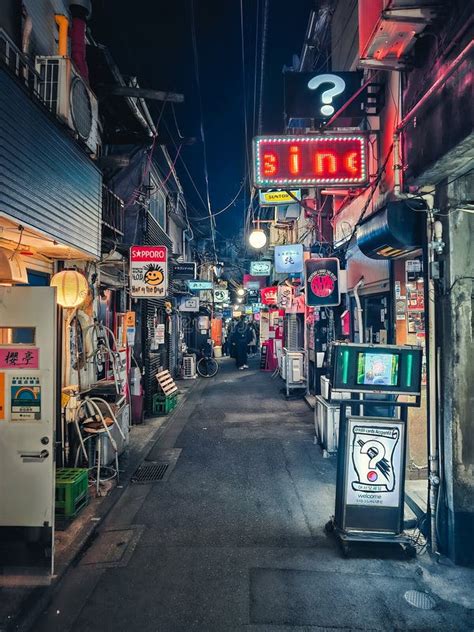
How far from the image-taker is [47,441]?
450 cm

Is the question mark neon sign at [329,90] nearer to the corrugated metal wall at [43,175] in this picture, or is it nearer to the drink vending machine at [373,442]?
the corrugated metal wall at [43,175]

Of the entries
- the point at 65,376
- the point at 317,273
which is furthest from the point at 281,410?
the point at 65,376

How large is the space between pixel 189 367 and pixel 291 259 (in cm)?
892

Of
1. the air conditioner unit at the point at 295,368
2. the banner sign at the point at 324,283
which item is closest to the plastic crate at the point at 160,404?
the air conditioner unit at the point at 295,368

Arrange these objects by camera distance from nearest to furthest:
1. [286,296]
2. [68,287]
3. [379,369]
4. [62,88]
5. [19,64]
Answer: [379,369]
[19,64]
[62,88]
[68,287]
[286,296]

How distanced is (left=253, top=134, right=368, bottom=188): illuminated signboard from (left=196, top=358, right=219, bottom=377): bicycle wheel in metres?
14.8

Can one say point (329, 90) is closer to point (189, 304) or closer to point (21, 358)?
point (21, 358)

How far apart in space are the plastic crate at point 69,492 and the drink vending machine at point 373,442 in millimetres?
3901

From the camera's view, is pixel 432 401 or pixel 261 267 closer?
pixel 432 401

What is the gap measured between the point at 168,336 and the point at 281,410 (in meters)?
6.87

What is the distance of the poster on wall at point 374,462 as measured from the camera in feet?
16.2

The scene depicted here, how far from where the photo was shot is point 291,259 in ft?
47.6

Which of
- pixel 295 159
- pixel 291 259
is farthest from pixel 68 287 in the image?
pixel 291 259

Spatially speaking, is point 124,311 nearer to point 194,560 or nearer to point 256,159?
point 256,159
